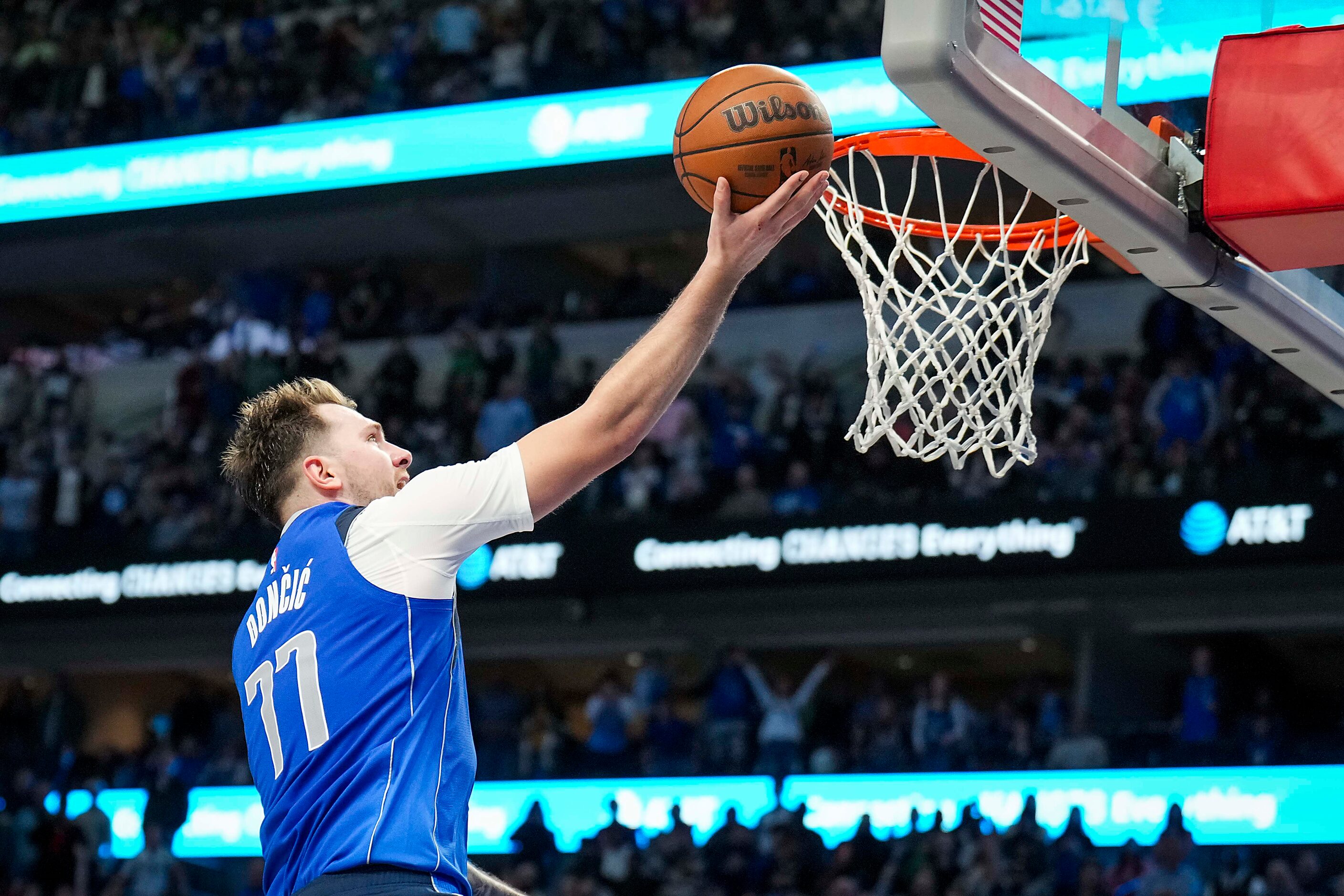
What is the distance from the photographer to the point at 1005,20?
303 cm

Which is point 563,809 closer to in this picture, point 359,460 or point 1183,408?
point 1183,408

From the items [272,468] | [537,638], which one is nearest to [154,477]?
[537,638]

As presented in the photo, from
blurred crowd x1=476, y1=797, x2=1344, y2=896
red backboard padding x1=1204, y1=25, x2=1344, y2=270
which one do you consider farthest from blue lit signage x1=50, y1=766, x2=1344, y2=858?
red backboard padding x1=1204, y1=25, x2=1344, y2=270

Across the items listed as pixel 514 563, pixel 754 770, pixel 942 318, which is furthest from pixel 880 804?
pixel 942 318

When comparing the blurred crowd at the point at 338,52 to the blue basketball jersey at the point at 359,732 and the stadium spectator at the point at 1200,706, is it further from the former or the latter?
the blue basketball jersey at the point at 359,732

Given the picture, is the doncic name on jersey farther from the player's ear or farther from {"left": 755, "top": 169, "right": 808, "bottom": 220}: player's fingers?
{"left": 755, "top": 169, "right": 808, "bottom": 220}: player's fingers

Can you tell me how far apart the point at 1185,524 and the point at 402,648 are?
30.0ft

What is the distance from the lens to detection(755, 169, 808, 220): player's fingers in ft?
8.34

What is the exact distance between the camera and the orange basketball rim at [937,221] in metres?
4.08

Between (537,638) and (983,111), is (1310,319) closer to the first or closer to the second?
(983,111)

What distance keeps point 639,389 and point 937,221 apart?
96.3 inches

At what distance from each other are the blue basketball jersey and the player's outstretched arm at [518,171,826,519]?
286 mm

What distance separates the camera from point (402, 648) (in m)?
2.49

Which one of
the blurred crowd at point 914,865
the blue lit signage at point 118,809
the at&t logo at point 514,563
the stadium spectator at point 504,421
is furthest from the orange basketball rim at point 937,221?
the blue lit signage at point 118,809
